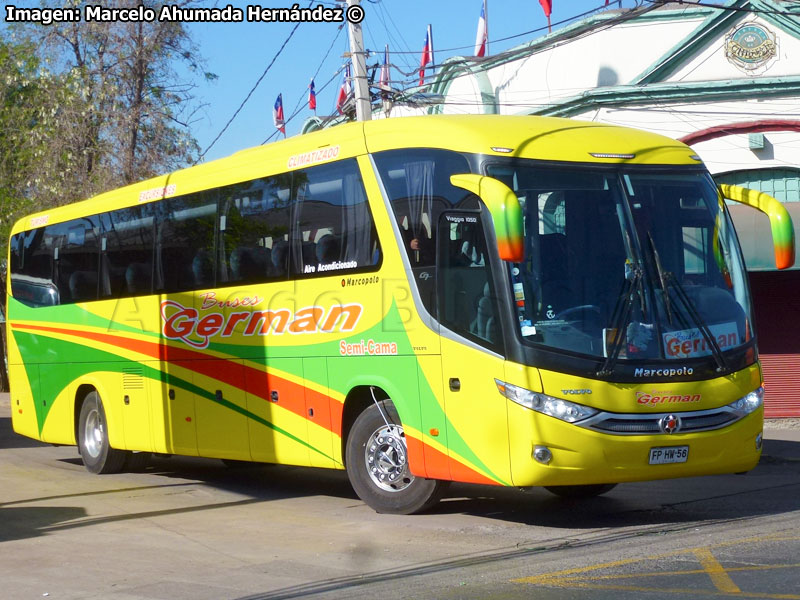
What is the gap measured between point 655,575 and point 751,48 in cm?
1386

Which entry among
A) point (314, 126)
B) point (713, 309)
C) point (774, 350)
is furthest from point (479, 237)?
point (314, 126)

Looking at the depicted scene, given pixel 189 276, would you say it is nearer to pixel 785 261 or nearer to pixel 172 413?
pixel 172 413

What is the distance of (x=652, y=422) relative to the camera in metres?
9.30

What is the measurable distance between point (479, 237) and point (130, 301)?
6.54 metres

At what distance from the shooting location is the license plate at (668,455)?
9.31 metres

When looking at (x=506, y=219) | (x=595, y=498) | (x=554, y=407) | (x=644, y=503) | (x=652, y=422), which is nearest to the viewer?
(x=506, y=219)

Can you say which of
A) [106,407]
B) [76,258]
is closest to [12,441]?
[76,258]

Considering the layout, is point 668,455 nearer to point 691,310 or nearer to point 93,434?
point 691,310

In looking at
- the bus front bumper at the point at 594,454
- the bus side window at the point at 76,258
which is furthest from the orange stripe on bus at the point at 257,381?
the bus front bumper at the point at 594,454

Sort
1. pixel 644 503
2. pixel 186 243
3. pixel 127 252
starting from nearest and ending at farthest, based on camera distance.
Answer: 1. pixel 644 503
2. pixel 186 243
3. pixel 127 252

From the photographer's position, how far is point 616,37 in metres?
20.6

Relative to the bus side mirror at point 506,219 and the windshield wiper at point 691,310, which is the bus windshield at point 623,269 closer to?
the windshield wiper at point 691,310

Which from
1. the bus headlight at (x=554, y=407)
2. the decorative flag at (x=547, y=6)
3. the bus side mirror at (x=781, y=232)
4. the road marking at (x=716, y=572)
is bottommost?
the road marking at (x=716, y=572)

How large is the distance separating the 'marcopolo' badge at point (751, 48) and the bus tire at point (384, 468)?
11.5 meters
